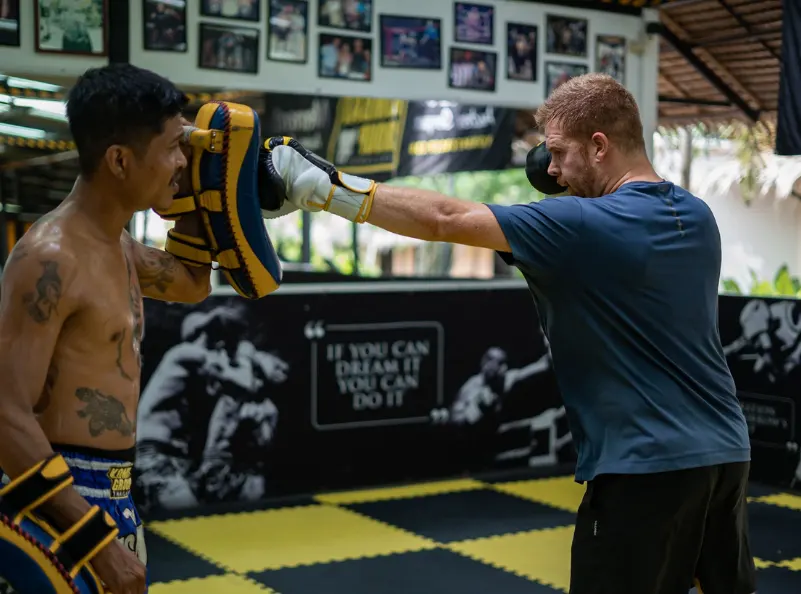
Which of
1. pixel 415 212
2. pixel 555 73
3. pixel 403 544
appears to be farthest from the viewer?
pixel 555 73

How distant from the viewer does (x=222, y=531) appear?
4.66 meters

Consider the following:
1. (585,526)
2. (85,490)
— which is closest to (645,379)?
(585,526)

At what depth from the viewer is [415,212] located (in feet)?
7.13

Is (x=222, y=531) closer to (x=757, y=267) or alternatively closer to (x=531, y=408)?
(x=531, y=408)

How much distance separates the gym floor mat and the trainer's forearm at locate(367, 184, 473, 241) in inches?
81.2

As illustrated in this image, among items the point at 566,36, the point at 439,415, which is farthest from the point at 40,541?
the point at 566,36

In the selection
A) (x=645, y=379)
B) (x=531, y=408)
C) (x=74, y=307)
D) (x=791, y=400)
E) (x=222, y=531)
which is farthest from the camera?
(x=531, y=408)

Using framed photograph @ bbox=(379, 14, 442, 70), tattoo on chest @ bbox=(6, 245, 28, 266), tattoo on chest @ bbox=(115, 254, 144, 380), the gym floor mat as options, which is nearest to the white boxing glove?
tattoo on chest @ bbox=(115, 254, 144, 380)

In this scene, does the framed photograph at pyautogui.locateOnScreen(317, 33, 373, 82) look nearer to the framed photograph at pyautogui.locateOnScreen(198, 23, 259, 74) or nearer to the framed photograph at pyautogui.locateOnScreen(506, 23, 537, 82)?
the framed photograph at pyautogui.locateOnScreen(198, 23, 259, 74)

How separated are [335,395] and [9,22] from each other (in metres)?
2.28

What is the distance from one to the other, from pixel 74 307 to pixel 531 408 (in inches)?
171

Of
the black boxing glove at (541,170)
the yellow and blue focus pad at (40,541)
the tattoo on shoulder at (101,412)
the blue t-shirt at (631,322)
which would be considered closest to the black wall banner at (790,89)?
the black boxing glove at (541,170)

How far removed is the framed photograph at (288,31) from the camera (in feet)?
16.8

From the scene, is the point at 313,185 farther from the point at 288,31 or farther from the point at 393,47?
the point at 393,47
